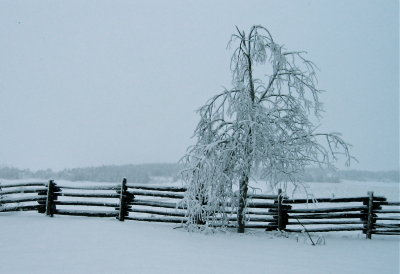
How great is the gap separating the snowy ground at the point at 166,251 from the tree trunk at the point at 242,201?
339mm

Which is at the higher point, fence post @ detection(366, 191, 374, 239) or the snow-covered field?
fence post @ detection(366, 191, 374, 239)

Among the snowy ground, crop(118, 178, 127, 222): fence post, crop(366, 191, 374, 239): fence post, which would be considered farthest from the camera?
crop(118, 178, 127, 222): fence post

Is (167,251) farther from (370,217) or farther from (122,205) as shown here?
(370,217)

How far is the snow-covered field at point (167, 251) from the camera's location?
20.3 feet

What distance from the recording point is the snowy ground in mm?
6191

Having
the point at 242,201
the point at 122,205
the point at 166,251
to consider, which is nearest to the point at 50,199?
the point at 122,205

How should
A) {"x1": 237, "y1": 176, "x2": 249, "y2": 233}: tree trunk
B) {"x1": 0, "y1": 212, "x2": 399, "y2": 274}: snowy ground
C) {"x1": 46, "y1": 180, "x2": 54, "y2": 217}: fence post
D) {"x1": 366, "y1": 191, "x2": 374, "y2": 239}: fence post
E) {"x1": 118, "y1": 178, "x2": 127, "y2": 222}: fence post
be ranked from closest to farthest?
{"x1": 0, "y1": 212, "x2": 399, "y2": 274}: snowy ground → {"x1": 237, "y1": 176, "x2": 249, "y2": 233}: tree trunk → {"x1": 366, "y1": 191, "x2": 374, "y2": 239}: fence post → {"x1": 118, "y1": 178, "x2": 127, "y2": 222}: fence post → {"x1": 46, "y1": 180, "x2": 54, "y2": 217}: fence post

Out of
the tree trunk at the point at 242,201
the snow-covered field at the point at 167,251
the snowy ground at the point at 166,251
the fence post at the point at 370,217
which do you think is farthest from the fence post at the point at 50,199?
the fence post at the point at 370,217

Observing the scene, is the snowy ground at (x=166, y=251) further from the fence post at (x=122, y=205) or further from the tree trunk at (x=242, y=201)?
the fence post at (x=122, y=205)

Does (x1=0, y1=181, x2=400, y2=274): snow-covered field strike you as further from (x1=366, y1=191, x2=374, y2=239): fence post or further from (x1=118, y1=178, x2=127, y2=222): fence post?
(x1=118, y1=178, x2=127, y2=222): fence post

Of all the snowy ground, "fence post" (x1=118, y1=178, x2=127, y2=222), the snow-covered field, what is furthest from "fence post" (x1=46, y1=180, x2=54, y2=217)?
"fence post" (x1=118, y1=178, x2=127, y2=222)

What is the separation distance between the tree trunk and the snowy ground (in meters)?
0.34

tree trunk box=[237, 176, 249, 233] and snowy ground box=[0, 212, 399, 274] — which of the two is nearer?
snowy ground box=[0, 212, 399, 274]

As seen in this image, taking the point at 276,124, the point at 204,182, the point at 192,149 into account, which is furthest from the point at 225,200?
the point at 276,124
